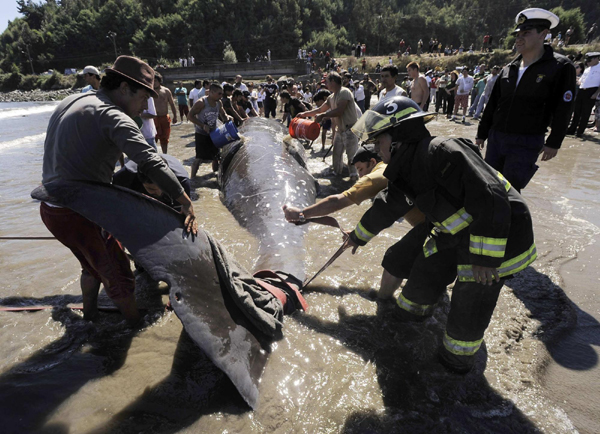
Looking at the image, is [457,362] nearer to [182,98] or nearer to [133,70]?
[133,70]

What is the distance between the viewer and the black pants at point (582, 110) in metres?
9.37

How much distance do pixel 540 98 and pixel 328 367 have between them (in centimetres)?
311

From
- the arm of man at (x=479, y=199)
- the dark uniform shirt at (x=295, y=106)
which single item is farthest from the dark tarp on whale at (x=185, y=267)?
the dark uniform shirt at (x=295, y=106)

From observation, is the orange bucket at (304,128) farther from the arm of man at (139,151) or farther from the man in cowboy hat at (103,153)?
the arm of man at (139,151)

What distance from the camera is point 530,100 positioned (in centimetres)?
337

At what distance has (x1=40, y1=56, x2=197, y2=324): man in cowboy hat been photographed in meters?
2.14

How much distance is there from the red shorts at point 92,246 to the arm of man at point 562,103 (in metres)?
3.86

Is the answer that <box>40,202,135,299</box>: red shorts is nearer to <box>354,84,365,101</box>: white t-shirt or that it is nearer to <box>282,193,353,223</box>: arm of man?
<box>282,193,353,223</box>: arm of man

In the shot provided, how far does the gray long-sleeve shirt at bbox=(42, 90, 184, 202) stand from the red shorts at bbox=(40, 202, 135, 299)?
0.31m

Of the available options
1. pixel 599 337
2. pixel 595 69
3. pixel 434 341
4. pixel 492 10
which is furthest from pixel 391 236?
pixel 492 10

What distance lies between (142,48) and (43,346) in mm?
83738

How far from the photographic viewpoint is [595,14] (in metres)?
65.5

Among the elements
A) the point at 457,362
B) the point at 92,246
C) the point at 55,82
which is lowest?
the point at 55,82

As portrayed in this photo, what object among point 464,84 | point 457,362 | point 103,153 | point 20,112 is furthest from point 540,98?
point 20,112
